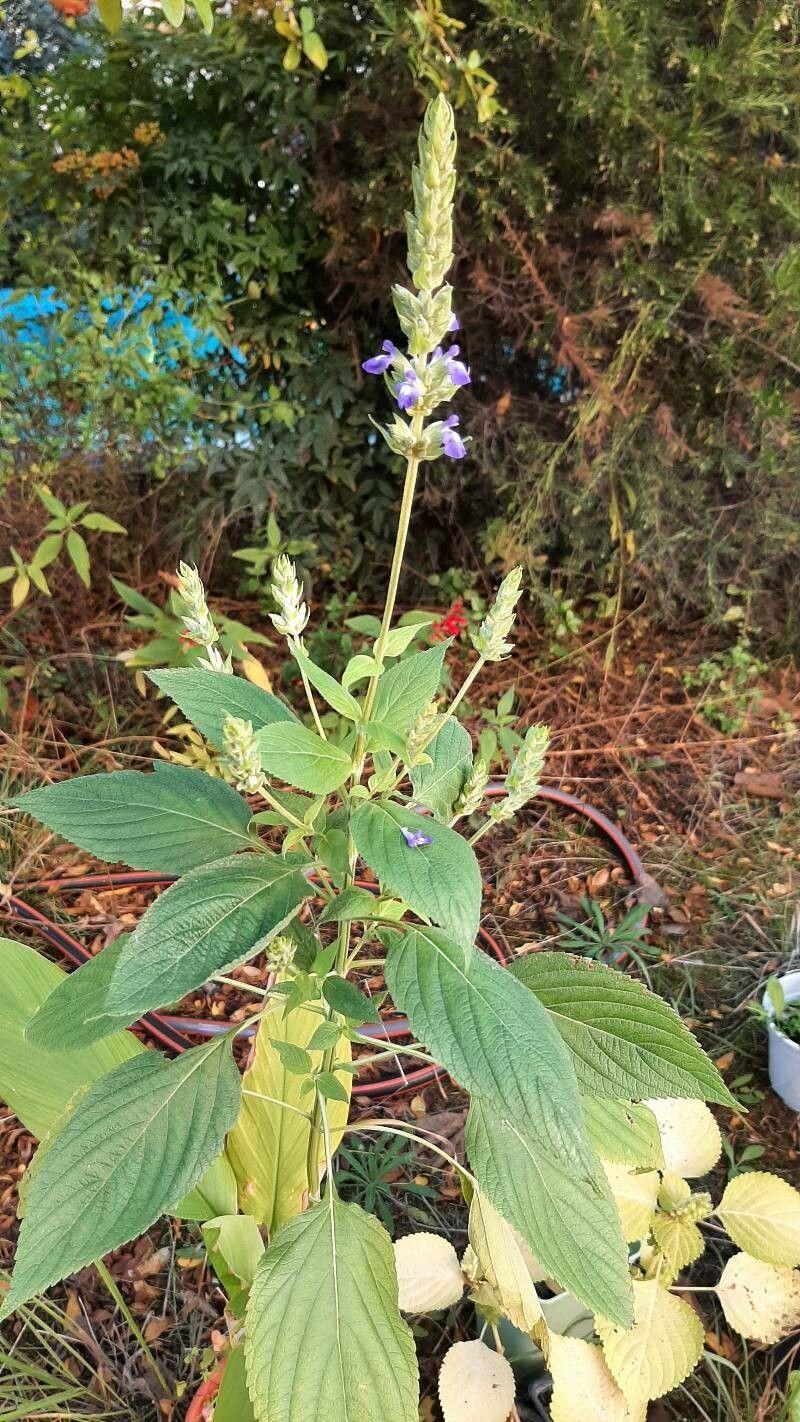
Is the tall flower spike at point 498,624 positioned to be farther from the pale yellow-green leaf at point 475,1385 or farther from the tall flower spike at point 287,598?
the pale yellow-green leaf at point 475,1385

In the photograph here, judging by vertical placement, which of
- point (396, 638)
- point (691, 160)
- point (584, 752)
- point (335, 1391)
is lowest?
point (584, 752)

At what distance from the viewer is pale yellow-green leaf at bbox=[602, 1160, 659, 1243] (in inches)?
52.1

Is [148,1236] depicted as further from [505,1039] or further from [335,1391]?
[505,1039]

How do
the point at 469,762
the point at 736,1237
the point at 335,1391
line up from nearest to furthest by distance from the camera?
the point at 335,1391 → the point at 469,762 → the point at 736,1237

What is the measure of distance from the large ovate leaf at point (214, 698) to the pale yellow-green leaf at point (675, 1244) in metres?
1.02

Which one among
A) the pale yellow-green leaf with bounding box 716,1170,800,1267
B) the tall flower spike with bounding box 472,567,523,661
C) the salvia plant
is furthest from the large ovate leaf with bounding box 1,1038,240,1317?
the pale yellow-green leaf with bounding box 716,1170,800,1267

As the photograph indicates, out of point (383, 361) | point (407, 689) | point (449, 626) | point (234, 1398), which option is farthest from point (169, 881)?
point (383, 361)

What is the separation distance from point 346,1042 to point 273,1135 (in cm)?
20

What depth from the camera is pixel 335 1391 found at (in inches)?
34.0

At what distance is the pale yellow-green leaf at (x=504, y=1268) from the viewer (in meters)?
1.10

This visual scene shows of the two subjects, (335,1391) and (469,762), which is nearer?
(335,1391)

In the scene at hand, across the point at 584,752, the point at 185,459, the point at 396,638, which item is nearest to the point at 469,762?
the point at 396,638

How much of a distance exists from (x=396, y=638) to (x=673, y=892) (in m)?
1.63

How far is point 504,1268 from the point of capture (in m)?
1.10
